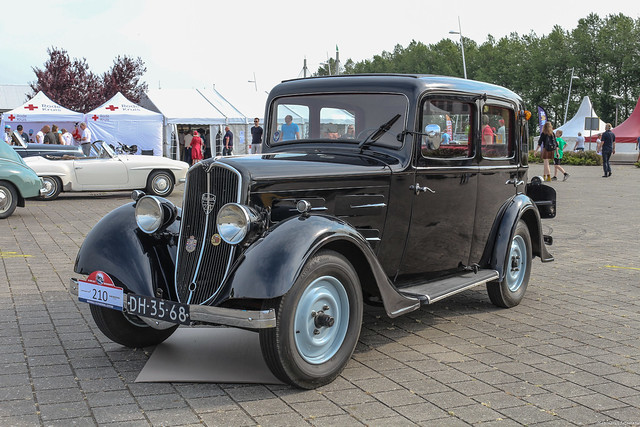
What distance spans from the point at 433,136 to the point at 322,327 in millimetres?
1847

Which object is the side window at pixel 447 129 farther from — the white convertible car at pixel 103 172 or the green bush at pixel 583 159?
the green bush at pixel 583 159

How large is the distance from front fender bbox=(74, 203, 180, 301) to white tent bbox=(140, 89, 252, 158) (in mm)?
22695

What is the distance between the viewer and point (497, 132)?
6.45 m

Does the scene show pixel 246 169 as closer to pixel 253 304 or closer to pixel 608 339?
pixel 253 304

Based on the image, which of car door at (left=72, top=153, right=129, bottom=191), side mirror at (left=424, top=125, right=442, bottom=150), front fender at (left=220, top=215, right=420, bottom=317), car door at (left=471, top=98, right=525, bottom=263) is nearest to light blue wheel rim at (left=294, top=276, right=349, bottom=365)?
front fender at (left=220, top=215, right=420, bottom=317)

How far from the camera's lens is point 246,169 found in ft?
14.6

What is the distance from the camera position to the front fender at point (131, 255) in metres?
4.55

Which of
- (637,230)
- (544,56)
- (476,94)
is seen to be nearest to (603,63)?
(544,56)

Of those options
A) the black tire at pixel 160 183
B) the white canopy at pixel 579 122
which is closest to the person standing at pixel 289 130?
the black tire at pixel 160 183

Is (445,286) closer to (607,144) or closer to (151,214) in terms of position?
(151,214)

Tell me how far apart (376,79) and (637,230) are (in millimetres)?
7687

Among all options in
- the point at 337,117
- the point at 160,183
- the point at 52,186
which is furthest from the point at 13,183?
the point at 337,117

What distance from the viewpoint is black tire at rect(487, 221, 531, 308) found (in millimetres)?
6246

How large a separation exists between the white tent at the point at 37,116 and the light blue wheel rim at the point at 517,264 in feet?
73.9
